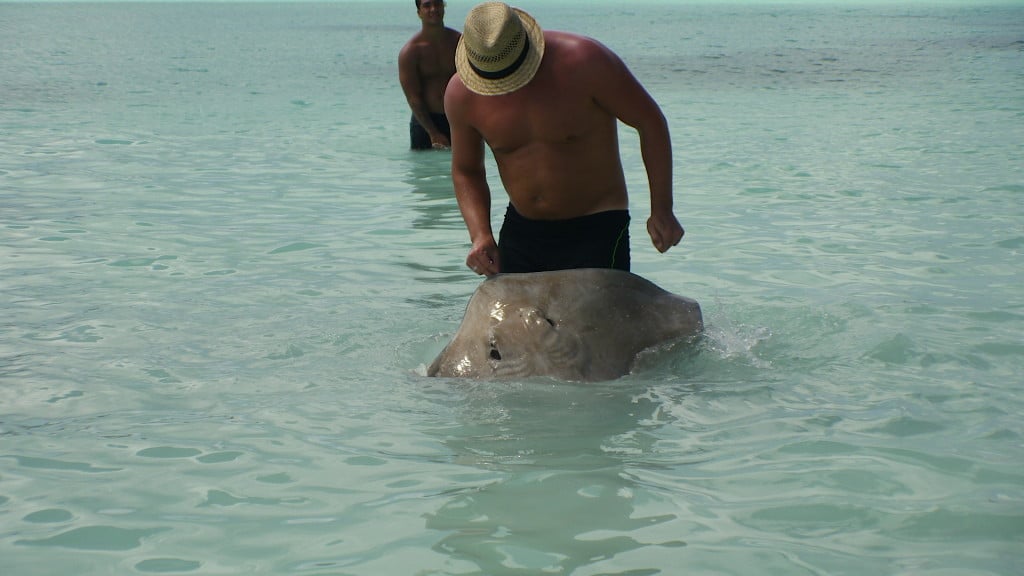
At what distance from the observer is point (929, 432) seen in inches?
144

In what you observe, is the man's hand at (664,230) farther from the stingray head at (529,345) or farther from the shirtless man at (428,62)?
the shirtless man at (428,62)

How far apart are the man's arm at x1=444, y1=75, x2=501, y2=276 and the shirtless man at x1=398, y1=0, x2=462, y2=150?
17.4 feet

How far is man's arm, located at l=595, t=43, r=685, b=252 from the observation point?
159 inches

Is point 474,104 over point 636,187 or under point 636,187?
over

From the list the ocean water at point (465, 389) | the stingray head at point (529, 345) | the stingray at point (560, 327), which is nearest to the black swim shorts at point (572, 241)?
the stingray at point (560, 327)

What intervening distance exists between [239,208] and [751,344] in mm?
5214

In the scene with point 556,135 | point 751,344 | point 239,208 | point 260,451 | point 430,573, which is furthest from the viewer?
point 239,208

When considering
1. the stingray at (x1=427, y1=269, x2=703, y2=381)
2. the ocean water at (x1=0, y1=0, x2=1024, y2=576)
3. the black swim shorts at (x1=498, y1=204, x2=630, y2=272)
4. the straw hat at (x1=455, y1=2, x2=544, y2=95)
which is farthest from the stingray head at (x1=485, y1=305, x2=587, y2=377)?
the straw hat at (x1=455, y1=2, x2=544, y2=95)

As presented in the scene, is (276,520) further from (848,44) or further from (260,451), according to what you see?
(848,44)

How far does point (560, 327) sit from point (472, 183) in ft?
2.46

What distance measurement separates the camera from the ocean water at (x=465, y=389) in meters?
2.92

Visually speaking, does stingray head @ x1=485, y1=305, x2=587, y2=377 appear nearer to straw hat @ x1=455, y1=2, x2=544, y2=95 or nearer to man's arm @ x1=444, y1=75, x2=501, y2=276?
man's arm @ x1=444, y1=75, x2=501, y2=276

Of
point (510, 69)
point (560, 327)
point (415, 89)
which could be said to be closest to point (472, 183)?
point (510, 69)

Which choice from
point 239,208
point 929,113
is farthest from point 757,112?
point 239,208
